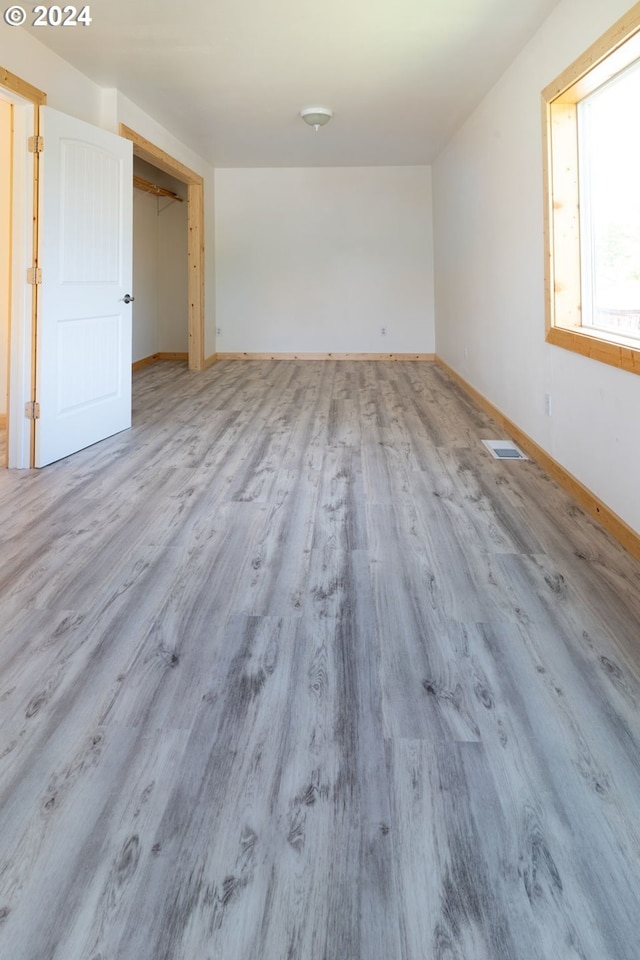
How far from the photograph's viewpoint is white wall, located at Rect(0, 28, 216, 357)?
3666 mm

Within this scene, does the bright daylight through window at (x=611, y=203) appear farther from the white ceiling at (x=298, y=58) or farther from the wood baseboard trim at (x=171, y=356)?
the wood baseboard trim at (x=171, y=356)

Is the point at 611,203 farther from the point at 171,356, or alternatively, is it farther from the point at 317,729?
the point at 171,356

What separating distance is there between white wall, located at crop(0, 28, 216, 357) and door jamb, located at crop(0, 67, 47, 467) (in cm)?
10

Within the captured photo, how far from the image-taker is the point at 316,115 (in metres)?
5.68

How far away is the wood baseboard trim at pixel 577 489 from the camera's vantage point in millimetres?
2731

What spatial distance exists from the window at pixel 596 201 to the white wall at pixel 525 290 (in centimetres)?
12

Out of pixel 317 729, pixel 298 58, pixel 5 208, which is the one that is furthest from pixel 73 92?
pixel 317 729

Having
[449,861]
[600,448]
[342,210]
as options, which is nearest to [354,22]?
[600,448]

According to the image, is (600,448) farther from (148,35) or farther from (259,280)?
(259,280)

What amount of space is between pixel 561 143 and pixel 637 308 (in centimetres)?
122

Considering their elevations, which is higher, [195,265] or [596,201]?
[596,201]

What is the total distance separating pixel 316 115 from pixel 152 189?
3.34 metres

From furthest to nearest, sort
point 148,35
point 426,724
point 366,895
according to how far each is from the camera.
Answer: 1. point 148,35
2. point 426,724
3. point 366,895

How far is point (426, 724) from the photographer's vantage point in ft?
5.30
